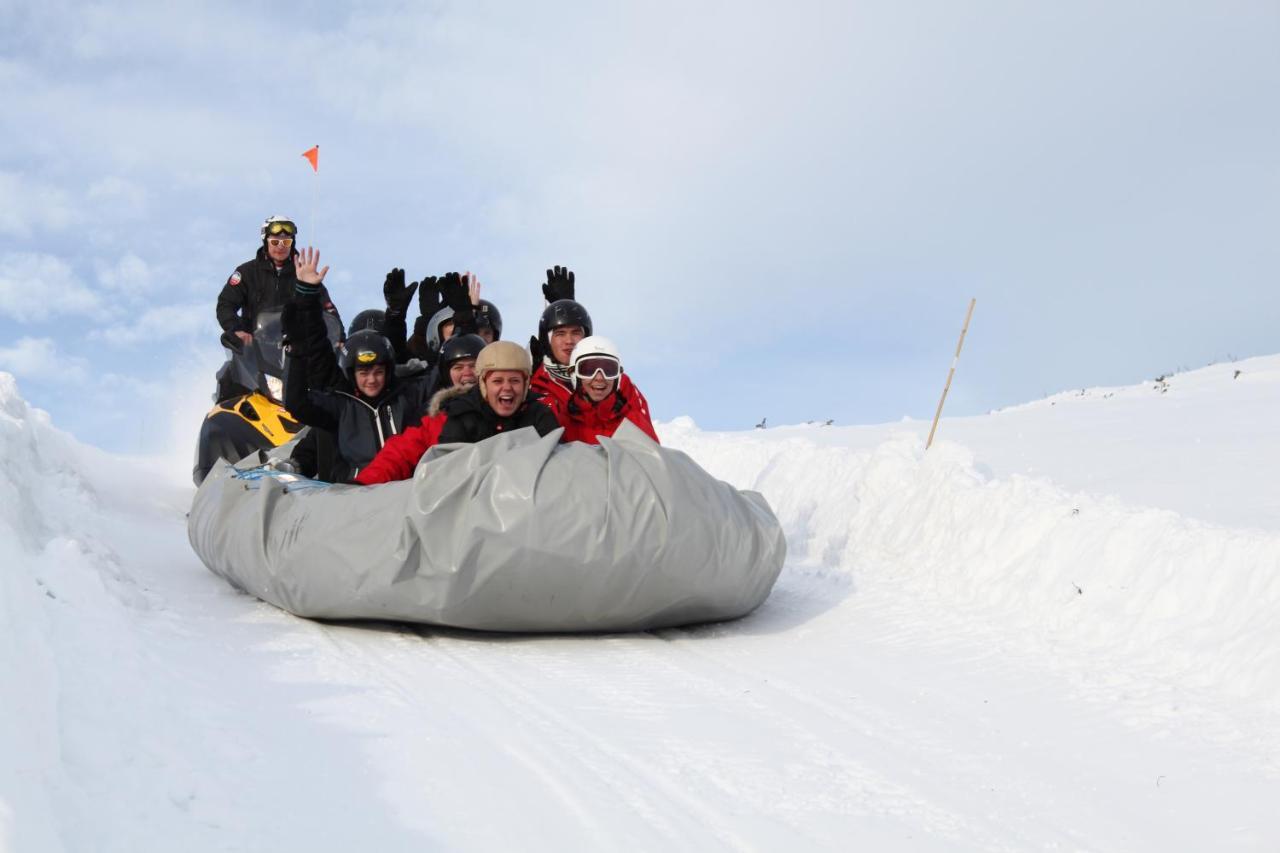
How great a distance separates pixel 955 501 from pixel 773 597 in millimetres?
1220

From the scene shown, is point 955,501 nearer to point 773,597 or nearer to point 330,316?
point 773,597

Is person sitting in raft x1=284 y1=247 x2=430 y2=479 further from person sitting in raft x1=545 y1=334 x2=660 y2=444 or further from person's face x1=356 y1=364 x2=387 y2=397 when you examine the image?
person sitting in raft x1=545 y1=334 x2=660 y2=444

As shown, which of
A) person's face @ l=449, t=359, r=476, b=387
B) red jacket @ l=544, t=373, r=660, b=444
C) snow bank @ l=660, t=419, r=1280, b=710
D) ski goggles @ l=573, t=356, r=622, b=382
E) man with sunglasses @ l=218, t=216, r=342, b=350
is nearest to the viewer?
snow bank @ l=660, t=419, r=1280, b=710

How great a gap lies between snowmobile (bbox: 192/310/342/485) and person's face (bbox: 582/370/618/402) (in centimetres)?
312

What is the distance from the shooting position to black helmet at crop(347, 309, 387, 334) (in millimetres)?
8875

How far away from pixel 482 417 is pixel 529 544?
1154mm

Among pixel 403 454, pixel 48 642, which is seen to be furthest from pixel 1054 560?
pixel 48 642

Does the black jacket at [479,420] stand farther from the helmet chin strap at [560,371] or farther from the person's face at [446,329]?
the person's face at [446,329]

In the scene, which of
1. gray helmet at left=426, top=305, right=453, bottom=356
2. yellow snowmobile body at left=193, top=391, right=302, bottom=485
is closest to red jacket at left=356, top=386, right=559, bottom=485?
gray helmet at left=426, top=305, right=453, bottom=356

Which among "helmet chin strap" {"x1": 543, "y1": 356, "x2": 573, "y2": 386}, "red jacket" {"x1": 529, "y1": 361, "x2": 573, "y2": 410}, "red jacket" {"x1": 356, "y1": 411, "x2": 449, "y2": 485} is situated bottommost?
"red jacket" {"x1": 356, "y1": 411, "x2": 449, "y2": 485}

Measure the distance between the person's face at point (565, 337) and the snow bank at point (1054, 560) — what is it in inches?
75.0

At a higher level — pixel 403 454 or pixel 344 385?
pixel 344 385

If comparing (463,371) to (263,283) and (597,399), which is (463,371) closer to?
(597,399)

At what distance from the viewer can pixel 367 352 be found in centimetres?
651
